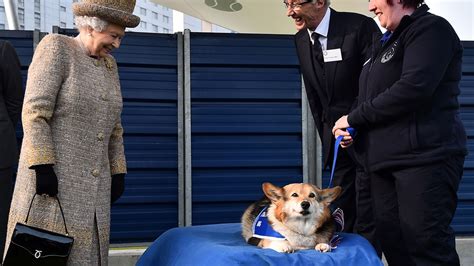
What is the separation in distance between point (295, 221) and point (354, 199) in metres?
0.74

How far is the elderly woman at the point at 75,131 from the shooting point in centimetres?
196

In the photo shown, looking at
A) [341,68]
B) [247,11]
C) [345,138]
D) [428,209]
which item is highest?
[247,11]

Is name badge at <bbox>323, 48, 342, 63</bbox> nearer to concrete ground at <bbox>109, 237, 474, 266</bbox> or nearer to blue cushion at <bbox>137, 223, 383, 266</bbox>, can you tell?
blue cushion at <bbox>137, 223, 383, 266</bbox>

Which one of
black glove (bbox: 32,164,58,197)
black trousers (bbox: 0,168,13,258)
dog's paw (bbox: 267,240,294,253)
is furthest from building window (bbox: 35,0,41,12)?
dog's paw (bbox: 267,240,294,253)

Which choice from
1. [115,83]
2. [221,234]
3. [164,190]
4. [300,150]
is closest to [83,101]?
[115,83]

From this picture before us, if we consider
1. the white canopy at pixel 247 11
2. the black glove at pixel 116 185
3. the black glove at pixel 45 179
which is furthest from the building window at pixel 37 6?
the black glove at pixel 45 179

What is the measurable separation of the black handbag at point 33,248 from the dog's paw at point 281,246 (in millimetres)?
765

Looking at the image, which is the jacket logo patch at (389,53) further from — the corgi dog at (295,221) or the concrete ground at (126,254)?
the concrete ground at (126,254)

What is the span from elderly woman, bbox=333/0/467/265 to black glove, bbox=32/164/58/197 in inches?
47.8

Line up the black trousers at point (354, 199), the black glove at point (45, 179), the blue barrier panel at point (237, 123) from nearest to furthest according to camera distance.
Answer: the black glove at point (45, 179), the black trousers at point (354, 199), the blue barrier panel at point (237, 123)

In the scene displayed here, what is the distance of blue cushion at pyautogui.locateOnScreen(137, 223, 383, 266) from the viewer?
71.4 inches

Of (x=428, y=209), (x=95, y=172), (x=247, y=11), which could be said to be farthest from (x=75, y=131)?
(x=247, y=11)

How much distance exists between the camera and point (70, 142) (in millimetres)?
2059

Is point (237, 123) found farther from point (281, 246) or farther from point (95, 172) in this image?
point (281, 246)
